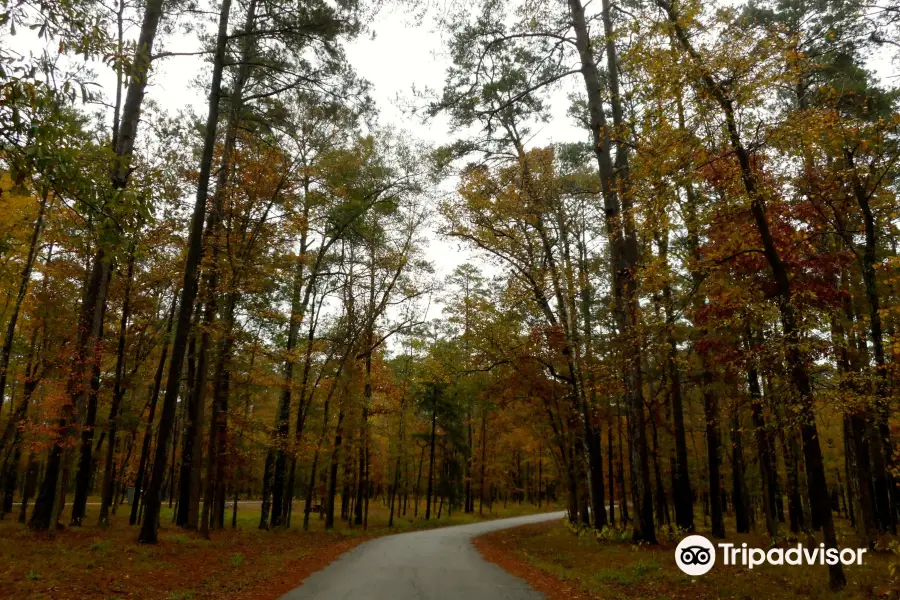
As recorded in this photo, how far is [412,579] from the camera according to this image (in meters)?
9.38

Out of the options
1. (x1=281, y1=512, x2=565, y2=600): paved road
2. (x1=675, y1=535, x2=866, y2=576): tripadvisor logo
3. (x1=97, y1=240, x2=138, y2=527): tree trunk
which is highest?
(x1=97, y1=240, x2=138, y2=527): tree trunk

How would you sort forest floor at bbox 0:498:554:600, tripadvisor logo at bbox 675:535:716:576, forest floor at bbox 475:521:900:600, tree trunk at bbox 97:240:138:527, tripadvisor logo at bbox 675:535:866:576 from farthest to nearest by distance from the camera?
1. tree trunk at bbox 97:240:138:527
2. tripadvisor logo at bbox 675:535:866:576
3. tripadvisor logo at bbox 675:535:716:576
4. forest floor at bbox 0:498:554:600
5. forest floor at bbox 475:521:900:600

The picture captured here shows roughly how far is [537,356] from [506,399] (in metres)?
2.27


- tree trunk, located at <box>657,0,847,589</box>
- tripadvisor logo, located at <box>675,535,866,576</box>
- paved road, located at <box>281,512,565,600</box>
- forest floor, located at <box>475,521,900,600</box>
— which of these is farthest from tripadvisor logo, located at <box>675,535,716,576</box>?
paved road, located at <box>281,512,565,600</box>

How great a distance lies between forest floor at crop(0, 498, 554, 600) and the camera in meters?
7.90

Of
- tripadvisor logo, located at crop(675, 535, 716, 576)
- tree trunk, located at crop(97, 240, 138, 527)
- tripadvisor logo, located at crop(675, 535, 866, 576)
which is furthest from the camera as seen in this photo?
tree trunk, located at crop(97, 240, 138, 527)

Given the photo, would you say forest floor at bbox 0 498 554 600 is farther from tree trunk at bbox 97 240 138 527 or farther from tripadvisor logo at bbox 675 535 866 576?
tripadvisor logo at bbox 675 535 866 576

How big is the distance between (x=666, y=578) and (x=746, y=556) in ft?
10.8

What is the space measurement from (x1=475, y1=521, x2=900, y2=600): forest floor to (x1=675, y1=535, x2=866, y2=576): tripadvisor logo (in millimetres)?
182

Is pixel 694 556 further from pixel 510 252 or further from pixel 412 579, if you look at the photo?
pixel 510 252

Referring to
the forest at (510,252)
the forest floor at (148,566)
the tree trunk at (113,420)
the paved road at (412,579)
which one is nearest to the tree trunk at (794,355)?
the forest at (510,252)

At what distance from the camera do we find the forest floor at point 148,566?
790cm

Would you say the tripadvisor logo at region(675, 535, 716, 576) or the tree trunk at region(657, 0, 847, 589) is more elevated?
the tree trunk at region(657, 0, 847, 589)

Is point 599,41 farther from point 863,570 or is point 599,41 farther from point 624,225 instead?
point 863,570
